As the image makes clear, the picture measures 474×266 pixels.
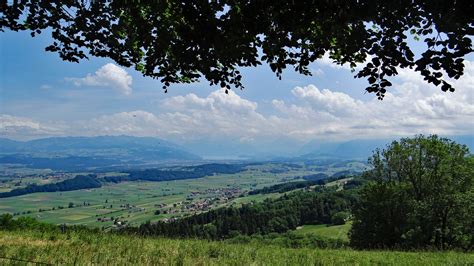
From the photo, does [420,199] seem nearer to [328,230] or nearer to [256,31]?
[256,31]

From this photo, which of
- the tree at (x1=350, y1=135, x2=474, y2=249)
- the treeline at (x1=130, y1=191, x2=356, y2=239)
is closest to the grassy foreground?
the tree at (x1=350, y1=135, x2=474, y2=249)

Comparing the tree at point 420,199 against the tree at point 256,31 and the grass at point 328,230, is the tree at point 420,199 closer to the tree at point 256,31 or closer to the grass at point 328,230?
A: the tree at point 256,31

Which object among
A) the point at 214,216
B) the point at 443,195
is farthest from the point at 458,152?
the point at 214,216

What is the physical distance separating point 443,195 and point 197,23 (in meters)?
42.2

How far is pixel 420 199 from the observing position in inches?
1769

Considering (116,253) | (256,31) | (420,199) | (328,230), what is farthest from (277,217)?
(256,31)

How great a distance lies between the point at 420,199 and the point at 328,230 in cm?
6899

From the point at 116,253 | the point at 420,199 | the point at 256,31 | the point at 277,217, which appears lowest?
the point at 277,217

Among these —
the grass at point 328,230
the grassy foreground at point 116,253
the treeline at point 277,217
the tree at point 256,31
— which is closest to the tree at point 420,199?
the grassy foreground at point 116,253

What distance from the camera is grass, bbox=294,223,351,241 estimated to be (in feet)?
330

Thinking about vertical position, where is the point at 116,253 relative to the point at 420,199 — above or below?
above

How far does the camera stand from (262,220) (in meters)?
124

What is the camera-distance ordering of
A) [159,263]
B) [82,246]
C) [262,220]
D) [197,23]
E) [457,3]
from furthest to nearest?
[262,220] < [82,246] < [159,263] < [197,23] < [457,3]

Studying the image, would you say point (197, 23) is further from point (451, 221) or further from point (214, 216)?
point (214, 216)
